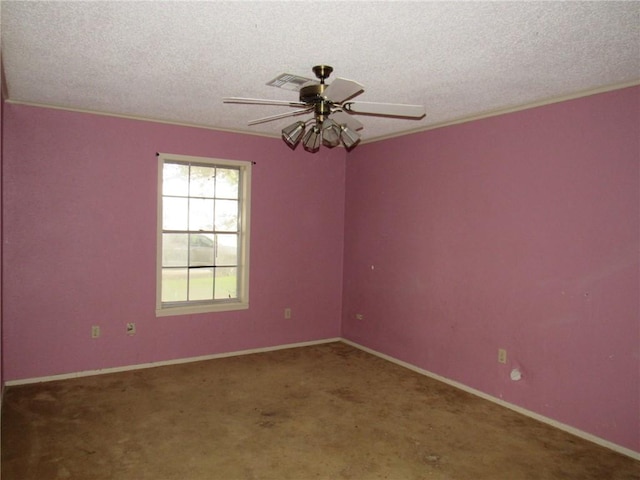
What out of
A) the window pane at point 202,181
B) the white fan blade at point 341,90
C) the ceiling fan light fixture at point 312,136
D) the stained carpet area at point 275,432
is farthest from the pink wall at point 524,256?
the white fan blade at point 341,90

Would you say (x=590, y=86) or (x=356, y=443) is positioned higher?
(x=590, y=86)

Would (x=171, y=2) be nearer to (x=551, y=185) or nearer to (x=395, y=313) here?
(x=551, y=185)

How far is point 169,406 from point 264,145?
2906mm

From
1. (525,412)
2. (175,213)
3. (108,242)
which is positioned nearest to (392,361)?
(525,412)

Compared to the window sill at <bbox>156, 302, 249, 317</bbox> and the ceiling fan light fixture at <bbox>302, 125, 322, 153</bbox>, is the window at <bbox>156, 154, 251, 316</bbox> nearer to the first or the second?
the window sill at <bbox>156, 302, 249, 317</bbox>

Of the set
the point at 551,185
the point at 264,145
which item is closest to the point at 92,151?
the point at 264,145

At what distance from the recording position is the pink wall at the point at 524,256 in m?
3.05

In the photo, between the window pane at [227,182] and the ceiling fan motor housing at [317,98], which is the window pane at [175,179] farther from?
the ceiling fan motor housing at [317,98]

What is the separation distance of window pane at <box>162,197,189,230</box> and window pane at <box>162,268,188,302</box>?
18.2 inches

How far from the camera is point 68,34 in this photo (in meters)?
2.43

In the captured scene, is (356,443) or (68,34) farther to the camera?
(356,443)

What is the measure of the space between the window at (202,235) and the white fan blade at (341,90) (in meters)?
2.71

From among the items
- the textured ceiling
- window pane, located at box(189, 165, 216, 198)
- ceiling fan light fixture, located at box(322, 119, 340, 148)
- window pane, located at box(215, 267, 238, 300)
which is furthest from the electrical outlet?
window pane, located at box(189, 165, 216, 198)

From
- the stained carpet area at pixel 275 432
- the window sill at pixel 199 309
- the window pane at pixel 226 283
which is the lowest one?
the stained carpet area at pixel 275 432
